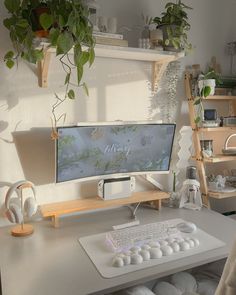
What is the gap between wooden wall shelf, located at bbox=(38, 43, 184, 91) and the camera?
1.35 m

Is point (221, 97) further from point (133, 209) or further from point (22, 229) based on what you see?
point (22, 229)

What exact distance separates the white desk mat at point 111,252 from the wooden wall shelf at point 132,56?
33.3 inches

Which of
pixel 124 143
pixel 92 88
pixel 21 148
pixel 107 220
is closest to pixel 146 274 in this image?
pixel 107 220

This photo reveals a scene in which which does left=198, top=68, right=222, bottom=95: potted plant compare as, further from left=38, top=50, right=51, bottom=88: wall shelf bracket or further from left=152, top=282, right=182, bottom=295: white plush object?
left=152, top=282, right=182, bottom=295: white plush object

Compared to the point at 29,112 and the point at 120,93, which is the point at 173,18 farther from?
the point at 29,112

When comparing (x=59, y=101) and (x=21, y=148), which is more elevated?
(x=59, y=101)

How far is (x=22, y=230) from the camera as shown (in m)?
1.34

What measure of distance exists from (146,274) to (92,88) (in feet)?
3.39

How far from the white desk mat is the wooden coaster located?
27cm

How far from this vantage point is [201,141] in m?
1.82

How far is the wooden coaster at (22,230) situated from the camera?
4.30 feet

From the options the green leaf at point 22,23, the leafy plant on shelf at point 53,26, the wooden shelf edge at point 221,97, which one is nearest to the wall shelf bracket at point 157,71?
the wooden shelf edge at point 221,97

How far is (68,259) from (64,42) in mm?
907

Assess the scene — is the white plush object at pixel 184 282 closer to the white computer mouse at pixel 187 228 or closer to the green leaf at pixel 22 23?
the white computer mouse at pixel 187 228
